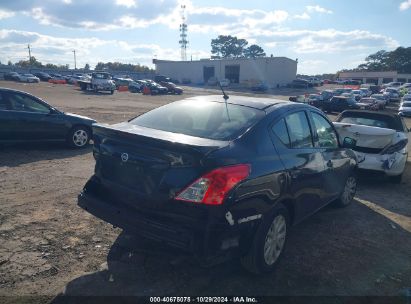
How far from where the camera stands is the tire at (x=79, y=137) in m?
9.10

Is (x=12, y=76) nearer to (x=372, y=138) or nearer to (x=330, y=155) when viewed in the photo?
(x=372, y=138)

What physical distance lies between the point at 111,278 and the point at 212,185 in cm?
142

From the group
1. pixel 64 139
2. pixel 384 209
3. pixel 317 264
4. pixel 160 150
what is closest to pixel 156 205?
pixel 160 150

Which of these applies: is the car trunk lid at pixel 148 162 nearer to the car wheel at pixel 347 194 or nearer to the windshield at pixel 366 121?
the car wheel at pixel 347 194

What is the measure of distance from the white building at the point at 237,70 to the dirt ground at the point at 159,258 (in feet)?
221

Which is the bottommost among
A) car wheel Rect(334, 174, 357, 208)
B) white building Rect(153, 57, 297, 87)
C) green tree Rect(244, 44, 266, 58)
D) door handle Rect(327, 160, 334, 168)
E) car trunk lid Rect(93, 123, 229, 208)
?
car wheel Rect(334, 174, 357, 208)

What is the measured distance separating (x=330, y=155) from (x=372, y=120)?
4600mm

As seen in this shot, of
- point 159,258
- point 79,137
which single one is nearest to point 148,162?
point 159,258

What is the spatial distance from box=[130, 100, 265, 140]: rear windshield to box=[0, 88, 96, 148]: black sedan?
525 cm

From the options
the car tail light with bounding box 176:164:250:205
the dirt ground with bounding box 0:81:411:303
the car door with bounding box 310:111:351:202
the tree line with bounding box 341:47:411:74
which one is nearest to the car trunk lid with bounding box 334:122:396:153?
the dirt ground with bounding box 0:81:411:303

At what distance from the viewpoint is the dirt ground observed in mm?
3334

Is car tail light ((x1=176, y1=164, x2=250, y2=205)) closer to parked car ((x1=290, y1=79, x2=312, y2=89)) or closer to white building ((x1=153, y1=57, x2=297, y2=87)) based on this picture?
white building ((x1=153, y1=57, x2=297, y2=87))

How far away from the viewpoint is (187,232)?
2.96 meters

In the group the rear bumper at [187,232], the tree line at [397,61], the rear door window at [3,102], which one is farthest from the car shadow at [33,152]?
the tree line at [397,61]
